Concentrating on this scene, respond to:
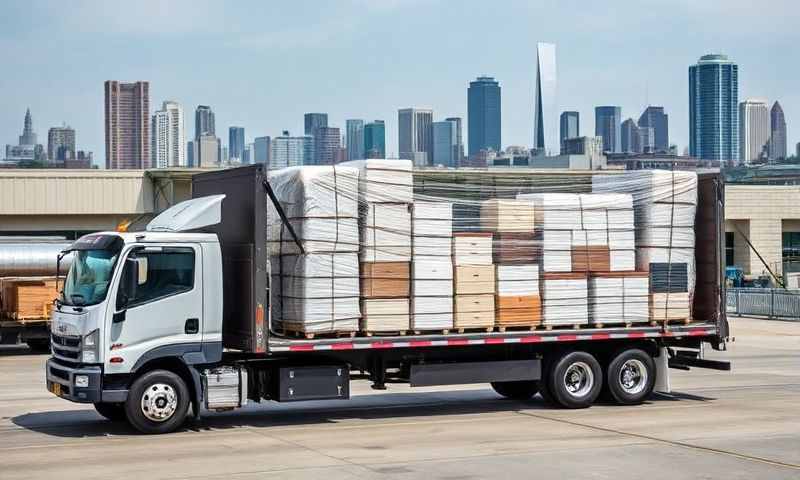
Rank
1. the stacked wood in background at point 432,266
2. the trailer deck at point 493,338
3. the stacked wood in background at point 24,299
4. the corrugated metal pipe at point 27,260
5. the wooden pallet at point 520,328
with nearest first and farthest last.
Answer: the trailer deck at point 493,338 → the stacked wood in background at point 432,266 → the wooden pallet at point 520,328 → the stacked wood in background at point 24,299 → the corrugated metal pipe at point 27,260

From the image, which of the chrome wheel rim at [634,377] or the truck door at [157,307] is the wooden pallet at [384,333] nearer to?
the truck door at [157,307]

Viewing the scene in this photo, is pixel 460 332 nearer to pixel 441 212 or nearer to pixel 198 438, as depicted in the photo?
pixel 441 212

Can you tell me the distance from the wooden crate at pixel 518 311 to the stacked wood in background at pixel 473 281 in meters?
0.15

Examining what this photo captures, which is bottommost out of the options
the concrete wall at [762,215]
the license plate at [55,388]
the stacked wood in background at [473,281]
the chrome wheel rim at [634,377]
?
the chrome wheel rim at [634,377]

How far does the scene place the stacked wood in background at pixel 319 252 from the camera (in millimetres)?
16938

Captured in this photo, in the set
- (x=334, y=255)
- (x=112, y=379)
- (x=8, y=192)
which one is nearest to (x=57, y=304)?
(x=112, y=379)

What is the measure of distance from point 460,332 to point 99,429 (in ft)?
18.3

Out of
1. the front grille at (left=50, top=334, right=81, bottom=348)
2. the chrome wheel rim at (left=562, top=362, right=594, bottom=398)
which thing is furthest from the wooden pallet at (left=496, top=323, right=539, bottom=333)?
the front grille at (left=50, top=334, right=81, bottom=348)

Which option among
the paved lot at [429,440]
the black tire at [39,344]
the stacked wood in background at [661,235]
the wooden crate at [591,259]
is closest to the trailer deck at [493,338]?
the stacked wood in background at [661,235]

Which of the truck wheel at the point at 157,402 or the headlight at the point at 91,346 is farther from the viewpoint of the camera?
the truck wheel at the point at 157,402

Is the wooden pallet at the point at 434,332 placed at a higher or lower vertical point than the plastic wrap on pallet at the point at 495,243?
lower

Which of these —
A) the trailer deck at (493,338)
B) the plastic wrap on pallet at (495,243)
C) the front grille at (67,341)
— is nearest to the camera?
the front grille at (67,341)

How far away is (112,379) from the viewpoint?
16.0 m

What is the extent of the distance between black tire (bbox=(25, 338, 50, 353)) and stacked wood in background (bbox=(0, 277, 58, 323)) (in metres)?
0.98
